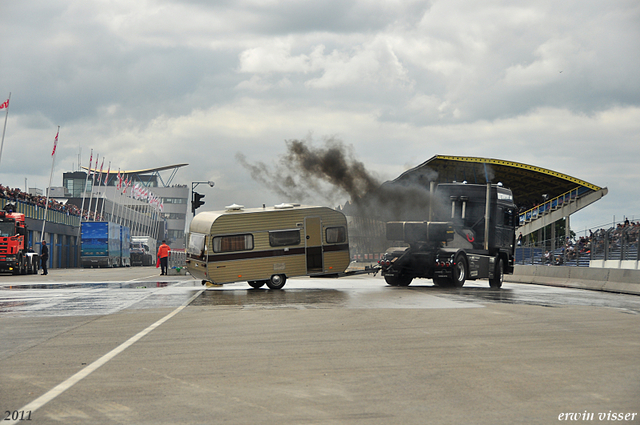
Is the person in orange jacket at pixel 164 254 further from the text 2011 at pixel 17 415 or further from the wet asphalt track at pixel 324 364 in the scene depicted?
the text 2011 at pixel 17 415

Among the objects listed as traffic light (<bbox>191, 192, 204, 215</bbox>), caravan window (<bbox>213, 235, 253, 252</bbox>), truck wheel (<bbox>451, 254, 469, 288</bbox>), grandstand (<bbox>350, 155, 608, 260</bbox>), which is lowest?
truck wheel (<bbox>451, 254, 469, 288</bbox>)

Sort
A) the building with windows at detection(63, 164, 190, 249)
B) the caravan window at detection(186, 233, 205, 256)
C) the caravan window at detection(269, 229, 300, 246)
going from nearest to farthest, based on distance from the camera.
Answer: the caravan window at detection(186, 233, 205, 256), the caravan window at detection(269, 229, 300, 246), the building with windows at detection(63, 164, 190, 249)

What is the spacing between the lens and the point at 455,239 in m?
25.2

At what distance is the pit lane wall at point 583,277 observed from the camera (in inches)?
965

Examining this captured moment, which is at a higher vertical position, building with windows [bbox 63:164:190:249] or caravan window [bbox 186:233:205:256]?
building with windows [bbox 63:164:190:249]

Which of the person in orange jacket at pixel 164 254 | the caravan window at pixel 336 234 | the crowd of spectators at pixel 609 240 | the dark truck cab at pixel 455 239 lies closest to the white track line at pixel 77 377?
the caravan window at pixel 336 234

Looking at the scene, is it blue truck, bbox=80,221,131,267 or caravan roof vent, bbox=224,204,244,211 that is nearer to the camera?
caravan roof vent, bbox=224,204,244,211

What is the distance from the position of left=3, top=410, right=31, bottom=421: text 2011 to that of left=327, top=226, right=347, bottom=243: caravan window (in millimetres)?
18217

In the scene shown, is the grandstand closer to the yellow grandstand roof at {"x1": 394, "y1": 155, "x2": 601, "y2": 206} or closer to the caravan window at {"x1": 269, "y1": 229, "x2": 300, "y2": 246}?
the yellow grandstand roof at {"x1": 394, "y1": 155, "x2": 601, "y2": 206}

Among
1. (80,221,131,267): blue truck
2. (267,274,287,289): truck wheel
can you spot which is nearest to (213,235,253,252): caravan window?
(267,274,287,289): truck wheel

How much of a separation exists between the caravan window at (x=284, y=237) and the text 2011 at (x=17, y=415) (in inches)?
677

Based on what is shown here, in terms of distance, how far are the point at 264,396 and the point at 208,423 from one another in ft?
3.64

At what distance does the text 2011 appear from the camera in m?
5.92

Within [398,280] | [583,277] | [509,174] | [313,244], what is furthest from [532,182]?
[313,244]
